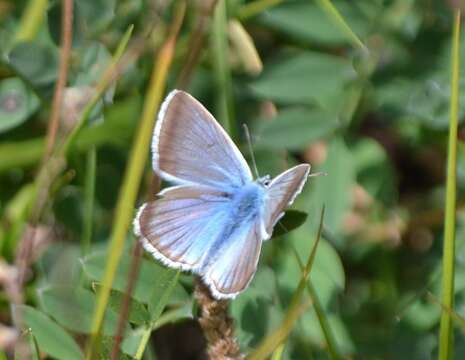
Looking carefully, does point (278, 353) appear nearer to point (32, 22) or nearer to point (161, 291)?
point (161, 291)

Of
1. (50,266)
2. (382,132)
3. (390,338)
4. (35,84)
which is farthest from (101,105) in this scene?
(382,132)

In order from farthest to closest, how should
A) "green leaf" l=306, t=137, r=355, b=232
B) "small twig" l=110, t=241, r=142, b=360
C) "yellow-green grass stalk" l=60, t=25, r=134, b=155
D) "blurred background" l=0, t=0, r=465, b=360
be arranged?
"green leaf" l=306, t=137, r=355, b=232 → "blurred background" l=0, t=0, r=465, b=360 → "yellow-green grass stalk" l=60, t=25, r=134, b=155 → "small twig" l=110, t=241, r=142, b=360

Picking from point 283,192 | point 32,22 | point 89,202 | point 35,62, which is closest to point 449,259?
point 283,192

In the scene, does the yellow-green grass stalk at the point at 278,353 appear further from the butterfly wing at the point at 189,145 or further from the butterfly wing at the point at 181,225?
the butterfly wing at the point at 189,145

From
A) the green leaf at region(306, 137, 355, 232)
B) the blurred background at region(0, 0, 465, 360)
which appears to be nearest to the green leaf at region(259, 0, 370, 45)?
the blurred background at region(0, 0, 465, 360)

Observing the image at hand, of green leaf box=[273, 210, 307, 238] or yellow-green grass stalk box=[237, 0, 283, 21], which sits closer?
green leaf box=[273, 210, 307, 238]

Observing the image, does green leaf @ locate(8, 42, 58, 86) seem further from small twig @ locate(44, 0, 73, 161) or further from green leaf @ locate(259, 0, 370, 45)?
green leaf @ locate(259, 0, 370, 45)

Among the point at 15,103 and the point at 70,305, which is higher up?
the point at 15,103

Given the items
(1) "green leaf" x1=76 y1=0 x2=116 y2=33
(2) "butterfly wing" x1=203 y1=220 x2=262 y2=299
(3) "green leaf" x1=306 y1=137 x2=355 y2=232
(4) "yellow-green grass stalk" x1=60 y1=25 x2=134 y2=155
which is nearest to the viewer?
(2) "butterfly wing" x1=203 y1=220 x2=262 y2=299
